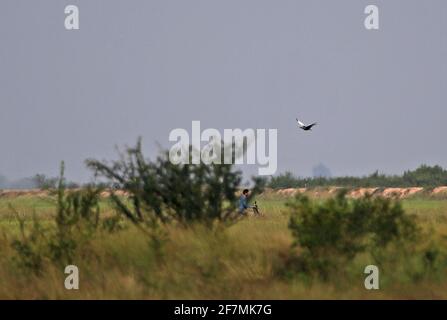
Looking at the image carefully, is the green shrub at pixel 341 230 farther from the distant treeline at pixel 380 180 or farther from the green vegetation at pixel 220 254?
the distant treeline at pixel 380 180

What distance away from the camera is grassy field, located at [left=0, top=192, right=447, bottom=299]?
1239 cm

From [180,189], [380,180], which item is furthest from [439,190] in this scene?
[180,189]

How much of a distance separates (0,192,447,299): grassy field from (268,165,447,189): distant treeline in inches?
3222

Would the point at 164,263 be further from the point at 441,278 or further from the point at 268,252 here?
the point at 441,278

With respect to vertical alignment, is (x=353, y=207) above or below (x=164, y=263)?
above

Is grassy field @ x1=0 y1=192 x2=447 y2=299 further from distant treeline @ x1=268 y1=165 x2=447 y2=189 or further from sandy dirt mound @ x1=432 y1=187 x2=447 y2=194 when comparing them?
distant treeline @ x1=268 y1=165 x2=447 y2=189

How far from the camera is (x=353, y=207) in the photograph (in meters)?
14.9

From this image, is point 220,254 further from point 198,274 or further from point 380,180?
point 380,180

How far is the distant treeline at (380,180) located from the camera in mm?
97188

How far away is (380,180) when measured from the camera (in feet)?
334
